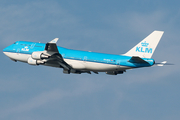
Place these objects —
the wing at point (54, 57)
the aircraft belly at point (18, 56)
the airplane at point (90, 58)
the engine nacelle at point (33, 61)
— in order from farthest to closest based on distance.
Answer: the aircraft belly at point (18, 56) → the engine nacelle at point (33, 61) → the airplane at point (90, 58) → the wing at point (54, 57)

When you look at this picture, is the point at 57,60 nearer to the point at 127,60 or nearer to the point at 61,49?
the point at 61,49

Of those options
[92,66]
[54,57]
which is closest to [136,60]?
[92,66]

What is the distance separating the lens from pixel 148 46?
208 feet

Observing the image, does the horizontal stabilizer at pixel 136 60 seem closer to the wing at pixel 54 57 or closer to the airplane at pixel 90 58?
the airplane at pixel 90 58

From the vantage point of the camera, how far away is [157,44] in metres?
63.1

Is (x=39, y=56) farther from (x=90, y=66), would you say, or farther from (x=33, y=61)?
(x=90, y=66)

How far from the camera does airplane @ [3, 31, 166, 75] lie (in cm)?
6269

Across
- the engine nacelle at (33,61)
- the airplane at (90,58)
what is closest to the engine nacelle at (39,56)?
the airplane at (90,58)

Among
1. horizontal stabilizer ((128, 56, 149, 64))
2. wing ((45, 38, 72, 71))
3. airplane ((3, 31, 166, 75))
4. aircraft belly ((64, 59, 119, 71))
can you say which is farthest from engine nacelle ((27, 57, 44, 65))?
horizontal stabilizer ((128, 56, 149, 64))

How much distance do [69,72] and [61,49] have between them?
15.1 feet

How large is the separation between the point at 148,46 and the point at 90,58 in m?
10.5

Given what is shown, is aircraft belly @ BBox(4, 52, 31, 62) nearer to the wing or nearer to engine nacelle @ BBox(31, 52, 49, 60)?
the wing

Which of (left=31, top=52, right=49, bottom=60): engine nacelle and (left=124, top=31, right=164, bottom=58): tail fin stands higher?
(left=124, top=31, right=164, bottom=58): tail fin

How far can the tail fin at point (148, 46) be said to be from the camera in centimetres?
6294
